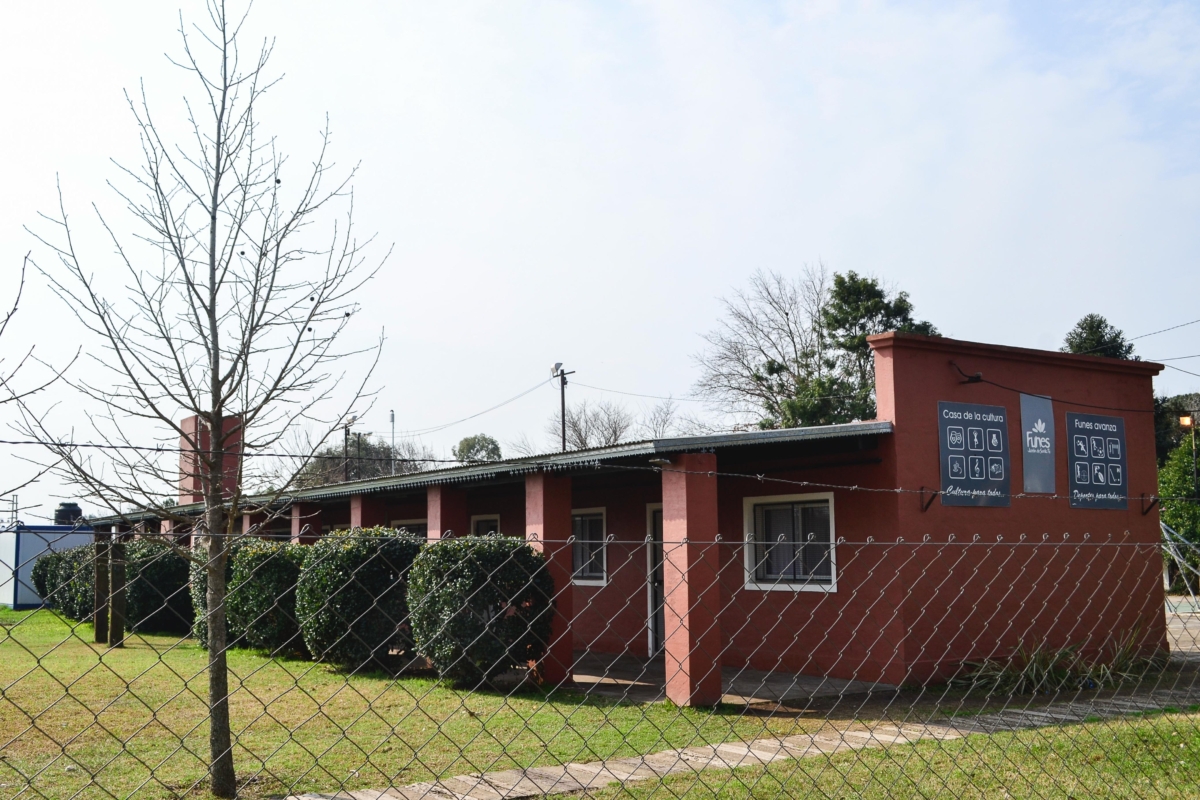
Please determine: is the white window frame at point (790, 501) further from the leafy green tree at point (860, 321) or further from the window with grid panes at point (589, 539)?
the leafy green tree at point (860, 321)

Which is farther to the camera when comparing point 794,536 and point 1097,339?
point 1097,339

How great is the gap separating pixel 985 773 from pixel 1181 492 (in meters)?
29.6

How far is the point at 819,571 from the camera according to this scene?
520 inches

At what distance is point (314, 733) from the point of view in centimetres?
886

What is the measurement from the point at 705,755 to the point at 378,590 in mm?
7113

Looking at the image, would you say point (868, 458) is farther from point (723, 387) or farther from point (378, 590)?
point (723, 387)

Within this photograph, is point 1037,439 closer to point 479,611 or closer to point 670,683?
point 670,683

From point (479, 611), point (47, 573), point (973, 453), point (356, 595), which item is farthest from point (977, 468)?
point (47, 573)

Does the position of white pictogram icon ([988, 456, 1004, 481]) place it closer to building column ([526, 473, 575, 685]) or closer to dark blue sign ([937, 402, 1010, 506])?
dark blue sign ([937, 402, 1010, 506])

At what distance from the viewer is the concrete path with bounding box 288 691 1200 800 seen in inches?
248

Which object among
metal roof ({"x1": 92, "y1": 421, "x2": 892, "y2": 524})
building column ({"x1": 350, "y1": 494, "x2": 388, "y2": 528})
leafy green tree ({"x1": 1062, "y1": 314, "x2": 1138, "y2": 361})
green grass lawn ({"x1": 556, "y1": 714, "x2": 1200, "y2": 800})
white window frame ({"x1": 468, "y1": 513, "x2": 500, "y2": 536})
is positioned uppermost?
leafy green tree ({"x1": 1062, "y1": 314, "x2": 1138, "y2": 361})

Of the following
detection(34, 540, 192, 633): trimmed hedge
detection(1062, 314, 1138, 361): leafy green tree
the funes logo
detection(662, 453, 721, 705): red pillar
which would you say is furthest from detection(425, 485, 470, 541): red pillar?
detection(1062, 314, 1138, 361): leafy green tree

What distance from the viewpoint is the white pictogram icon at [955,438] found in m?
12.8

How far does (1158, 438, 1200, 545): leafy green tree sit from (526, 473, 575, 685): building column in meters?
23.5
